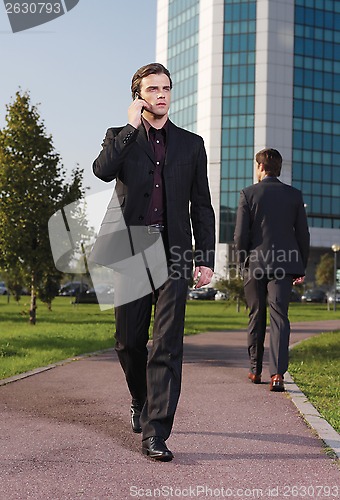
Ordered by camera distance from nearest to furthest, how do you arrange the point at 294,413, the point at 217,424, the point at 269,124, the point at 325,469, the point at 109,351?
the point at 325,469 → the point at 217,424 → the point at 294,413 → the point at 109,351 → the point at 269,124

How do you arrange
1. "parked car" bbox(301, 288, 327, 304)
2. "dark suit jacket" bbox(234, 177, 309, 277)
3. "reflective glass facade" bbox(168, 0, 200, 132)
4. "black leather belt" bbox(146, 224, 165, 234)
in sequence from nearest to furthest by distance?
Result: "black leather belt" bbox(146, 224, 165, 234)
"dark suit jacket" bbox(234, 177, 309, 277)
"parked car" bbox(301, 288, 327, 304)
"reflective glass facade" bbox(168, 0, 200, 132)

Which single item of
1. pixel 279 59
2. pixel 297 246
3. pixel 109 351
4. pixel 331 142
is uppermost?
pixel 279 59

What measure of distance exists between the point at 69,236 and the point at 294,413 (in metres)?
15.7

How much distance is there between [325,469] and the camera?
4.24 meters

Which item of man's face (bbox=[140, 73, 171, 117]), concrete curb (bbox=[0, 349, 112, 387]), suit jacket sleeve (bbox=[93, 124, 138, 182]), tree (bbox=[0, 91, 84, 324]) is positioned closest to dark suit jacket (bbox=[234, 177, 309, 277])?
concrete curb (bbox=[0, 349, 112, 387])

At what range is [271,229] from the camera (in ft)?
24.2

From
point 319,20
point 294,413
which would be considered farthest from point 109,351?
point 319,20

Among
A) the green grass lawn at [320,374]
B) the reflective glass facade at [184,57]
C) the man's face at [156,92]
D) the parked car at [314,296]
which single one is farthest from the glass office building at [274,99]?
the man's face at [156,92]

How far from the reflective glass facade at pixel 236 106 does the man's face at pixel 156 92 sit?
257 feet

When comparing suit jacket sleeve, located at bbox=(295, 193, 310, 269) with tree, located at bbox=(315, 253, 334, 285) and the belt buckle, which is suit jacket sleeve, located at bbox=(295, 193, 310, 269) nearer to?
the belt buckle

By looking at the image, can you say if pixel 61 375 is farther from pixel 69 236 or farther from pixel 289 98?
pixel 289 98

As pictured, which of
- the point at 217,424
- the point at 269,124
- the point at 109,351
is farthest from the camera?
the point at 269,124

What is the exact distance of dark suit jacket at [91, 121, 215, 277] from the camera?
450 centimetres

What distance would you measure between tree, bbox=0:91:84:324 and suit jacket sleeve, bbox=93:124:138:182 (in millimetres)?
16456
